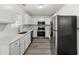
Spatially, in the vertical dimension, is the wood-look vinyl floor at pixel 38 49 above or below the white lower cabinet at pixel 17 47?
below

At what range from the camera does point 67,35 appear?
3055mm

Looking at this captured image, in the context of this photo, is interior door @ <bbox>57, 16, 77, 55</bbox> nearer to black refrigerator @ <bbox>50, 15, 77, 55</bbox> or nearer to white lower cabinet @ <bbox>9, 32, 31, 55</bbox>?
black refrigerator @ <bbox>50, 15, 77, 55</bbox>

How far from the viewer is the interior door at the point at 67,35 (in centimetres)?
298

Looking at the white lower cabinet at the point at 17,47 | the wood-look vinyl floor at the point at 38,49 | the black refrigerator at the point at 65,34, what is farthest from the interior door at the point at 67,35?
the white lower cabinet at the point at 17,47

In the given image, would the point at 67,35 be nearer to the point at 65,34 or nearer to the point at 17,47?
the point at 65,34

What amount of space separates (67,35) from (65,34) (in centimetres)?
8

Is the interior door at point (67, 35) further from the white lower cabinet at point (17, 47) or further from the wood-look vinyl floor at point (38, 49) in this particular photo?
the white lower cabinet at point (17, 47)

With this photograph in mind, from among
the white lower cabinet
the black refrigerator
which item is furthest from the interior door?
the white lower cabinet

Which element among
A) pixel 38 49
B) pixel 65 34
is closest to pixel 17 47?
pixel 65 34

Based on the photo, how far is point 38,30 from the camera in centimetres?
854
